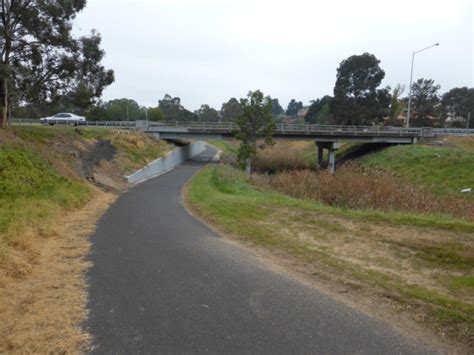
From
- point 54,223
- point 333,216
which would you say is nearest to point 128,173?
point 54,223

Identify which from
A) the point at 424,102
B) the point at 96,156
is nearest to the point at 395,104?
the point at 424,102

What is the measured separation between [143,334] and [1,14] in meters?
20.4

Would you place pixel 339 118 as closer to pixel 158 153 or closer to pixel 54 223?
pixel 158 153

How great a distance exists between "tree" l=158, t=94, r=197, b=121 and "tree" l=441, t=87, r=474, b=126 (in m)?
88.0

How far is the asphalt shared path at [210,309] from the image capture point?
421 cm

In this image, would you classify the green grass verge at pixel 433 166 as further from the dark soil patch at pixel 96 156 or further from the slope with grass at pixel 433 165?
Answer: the dark soil patch at pixel 96 156

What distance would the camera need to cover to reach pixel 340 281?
19.9 ft

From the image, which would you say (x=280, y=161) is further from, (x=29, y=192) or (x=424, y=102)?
(x=424, y=102)

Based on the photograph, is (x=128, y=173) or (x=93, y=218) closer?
(x=93, y=218)

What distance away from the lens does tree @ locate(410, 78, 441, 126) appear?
7950 cm

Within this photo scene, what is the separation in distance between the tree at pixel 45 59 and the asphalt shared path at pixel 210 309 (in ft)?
48.3

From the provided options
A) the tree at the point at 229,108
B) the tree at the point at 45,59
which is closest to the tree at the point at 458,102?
the tree at the point at 229,108

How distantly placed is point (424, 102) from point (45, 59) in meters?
79.7

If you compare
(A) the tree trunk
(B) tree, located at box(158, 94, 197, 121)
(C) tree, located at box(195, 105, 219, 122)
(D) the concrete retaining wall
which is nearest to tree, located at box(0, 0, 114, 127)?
(A) the tree trunk
